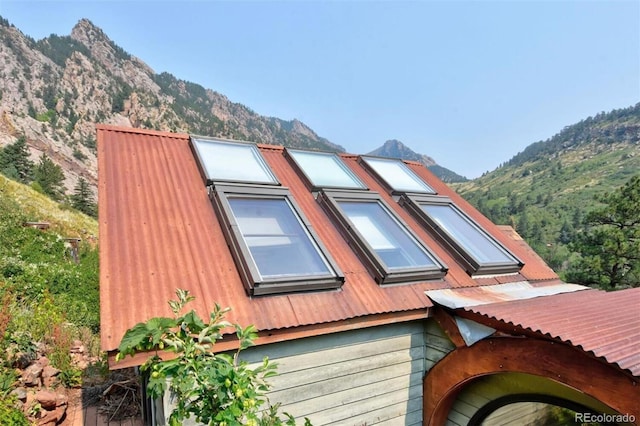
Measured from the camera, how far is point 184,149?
5613 mm

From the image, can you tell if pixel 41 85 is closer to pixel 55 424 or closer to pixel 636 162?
pixel 55 424

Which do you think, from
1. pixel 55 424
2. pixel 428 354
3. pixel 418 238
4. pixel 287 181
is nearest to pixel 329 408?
pixel 428 354

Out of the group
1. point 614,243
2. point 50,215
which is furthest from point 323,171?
point 50,215

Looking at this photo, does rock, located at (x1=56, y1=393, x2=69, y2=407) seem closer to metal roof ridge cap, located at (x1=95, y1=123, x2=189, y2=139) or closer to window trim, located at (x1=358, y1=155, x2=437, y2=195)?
metal roof ridge cap, located at (x1=95, y1=123, x2=189, y2=139)

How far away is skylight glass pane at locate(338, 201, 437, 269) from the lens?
15.3ft

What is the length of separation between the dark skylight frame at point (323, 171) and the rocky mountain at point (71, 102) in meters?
55.9

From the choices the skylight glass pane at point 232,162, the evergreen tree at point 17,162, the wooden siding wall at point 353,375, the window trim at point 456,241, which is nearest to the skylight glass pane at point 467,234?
the window trim at point 456,241

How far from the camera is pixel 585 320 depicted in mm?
3434

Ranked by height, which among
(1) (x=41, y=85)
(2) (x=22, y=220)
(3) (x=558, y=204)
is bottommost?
(2) (x=22, y=220)

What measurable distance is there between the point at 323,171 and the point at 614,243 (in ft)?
51.8

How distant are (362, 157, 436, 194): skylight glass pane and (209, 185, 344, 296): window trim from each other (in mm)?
2648

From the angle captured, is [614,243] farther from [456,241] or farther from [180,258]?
[180,258]

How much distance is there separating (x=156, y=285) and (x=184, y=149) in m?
3.02

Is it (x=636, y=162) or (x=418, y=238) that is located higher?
(x=636, y=162)
